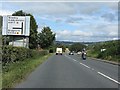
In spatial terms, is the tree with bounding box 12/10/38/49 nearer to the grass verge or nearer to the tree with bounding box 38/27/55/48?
Result: the tree with bounding box 38/27/55/48

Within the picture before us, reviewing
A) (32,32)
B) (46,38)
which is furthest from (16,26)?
(46,38)

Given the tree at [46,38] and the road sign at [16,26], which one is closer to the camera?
the road sign at [16,26]

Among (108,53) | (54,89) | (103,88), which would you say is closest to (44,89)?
(54,89)

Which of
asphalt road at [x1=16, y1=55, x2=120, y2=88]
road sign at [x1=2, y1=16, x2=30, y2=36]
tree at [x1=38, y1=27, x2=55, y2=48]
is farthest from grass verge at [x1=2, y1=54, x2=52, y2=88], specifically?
tree at [x1=38, y1=27, x2=55, y2=48]

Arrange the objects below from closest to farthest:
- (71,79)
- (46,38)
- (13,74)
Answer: (71,79) → (13,74) → (46,38)

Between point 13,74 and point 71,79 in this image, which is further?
point 13,74

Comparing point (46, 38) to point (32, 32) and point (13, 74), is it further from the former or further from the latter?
point (13, 74)

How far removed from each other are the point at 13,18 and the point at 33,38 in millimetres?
23994

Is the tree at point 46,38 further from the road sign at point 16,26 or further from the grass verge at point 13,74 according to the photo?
the grass verge at point 13,74

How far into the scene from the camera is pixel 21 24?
236 ft

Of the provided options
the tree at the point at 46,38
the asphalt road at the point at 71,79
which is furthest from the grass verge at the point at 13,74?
the tree at the point at 46,38

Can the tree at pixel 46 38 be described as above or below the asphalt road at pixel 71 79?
above

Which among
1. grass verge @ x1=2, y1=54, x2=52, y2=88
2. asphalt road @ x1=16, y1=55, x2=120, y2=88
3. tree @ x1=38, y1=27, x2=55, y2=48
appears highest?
tree @ x1=38, y1=27, x2=55, y2=48

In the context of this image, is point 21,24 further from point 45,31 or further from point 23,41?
point 45,31
